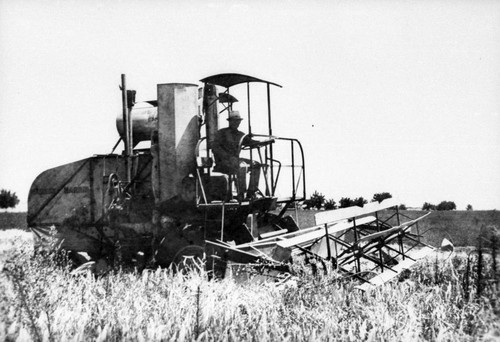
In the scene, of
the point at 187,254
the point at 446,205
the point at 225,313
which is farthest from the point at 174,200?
the point at 446,205

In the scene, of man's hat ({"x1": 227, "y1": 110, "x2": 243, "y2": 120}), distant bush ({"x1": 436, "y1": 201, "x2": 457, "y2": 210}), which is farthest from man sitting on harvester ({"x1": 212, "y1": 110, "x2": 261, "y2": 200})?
distant bush ({"x1": 436, "y1": 201, "x2": 457, "y2": 210})

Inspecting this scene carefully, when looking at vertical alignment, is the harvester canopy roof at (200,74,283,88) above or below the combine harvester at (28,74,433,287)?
above

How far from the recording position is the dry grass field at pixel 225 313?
4109mm

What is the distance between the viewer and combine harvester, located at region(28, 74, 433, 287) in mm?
9109

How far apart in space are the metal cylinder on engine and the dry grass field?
5453 millimetres

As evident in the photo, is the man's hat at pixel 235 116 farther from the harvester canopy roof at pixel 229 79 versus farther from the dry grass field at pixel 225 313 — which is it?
the dry grass field at pixel 225 313

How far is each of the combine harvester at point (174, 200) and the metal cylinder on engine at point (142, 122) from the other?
0.08 feet

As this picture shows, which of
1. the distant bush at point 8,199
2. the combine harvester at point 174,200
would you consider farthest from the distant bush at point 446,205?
the distant bush at point 8,199

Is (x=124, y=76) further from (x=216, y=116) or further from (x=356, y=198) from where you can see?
(x=356, y=198)

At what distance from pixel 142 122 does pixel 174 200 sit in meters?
2.66

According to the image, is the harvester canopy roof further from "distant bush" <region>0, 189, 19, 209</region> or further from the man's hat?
"distant bush" <region>0, 189, 19, 209</region>

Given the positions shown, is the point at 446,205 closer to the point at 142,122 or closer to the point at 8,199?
the point at 142,122

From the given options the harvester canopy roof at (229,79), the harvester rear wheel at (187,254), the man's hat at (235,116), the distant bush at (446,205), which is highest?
the harvester canopy roof at (229,79)

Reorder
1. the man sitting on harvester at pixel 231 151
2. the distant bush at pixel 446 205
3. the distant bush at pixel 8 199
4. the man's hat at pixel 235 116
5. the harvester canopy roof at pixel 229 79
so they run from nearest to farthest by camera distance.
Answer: the harvester canopy roof at pixel 229 79, the man sitting on harvester at pixel 231 151, the man's hat at pixel 235 116, the distant bush at pixel 446 205, the distant bush at pixel 8 199
